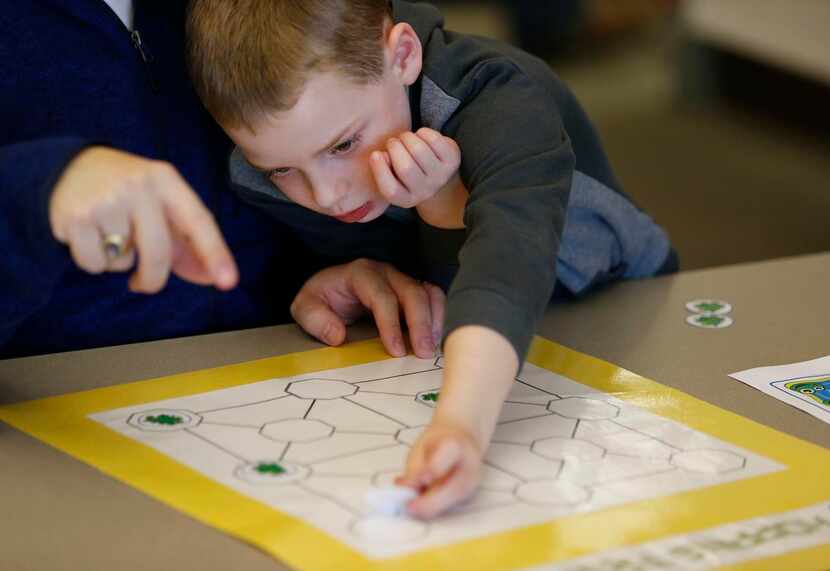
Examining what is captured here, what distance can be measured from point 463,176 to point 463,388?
0.24m

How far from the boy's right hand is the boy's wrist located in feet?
0.08

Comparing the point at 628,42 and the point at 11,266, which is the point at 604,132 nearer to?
the point at 628,42

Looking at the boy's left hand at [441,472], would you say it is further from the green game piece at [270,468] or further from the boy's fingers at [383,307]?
the boy's fingers at [383,307]

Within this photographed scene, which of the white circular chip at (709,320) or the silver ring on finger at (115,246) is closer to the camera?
the silver ring on finger at (115,246)

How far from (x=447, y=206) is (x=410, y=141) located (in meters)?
0.08

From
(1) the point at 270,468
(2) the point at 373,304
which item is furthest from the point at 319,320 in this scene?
(1) the point at 270,468

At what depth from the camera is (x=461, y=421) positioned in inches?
29.5

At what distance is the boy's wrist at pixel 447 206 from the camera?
0.99 metres

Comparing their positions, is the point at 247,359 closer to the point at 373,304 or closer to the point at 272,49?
the point at 373,304

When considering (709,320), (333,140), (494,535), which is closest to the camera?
(494,535)

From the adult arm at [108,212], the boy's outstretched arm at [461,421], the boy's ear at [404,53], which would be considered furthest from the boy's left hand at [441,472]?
the boy's ear at [404,53]

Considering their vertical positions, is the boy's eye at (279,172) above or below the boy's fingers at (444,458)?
above

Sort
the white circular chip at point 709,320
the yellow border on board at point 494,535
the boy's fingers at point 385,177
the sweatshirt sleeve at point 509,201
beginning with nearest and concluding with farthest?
the yellow border on board at point 494,535 → the sweatshirt sleeve at point 509,201 → the boy's fingers at point 385,177 → the white circular chip at point 709,320

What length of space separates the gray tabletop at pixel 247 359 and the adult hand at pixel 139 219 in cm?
13
